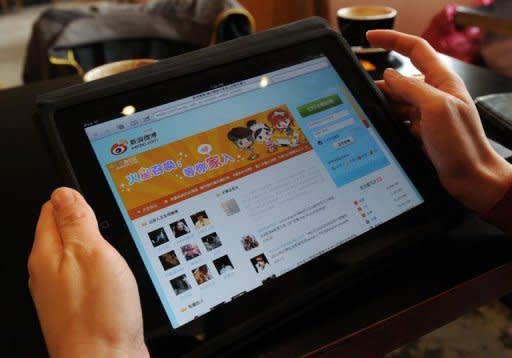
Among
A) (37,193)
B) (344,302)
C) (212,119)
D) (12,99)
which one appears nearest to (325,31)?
(212,119)

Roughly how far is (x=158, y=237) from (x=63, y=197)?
82mm

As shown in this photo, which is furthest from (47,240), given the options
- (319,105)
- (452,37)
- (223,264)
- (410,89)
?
(452,37)

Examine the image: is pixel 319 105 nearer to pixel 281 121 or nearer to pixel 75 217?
pixel 281 121

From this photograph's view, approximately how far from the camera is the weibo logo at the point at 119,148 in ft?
1.30

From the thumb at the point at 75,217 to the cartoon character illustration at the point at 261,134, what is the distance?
17 centimetres

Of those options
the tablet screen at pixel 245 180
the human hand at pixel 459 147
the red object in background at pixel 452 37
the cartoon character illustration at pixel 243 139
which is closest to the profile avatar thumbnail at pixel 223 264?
the tablet screen at pixel 245 180

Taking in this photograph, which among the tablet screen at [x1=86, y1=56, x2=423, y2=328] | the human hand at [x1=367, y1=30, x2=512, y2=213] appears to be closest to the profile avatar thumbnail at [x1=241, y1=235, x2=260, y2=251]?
the tablet screen at [x1=86, y1=56, x2=423, y2=328]

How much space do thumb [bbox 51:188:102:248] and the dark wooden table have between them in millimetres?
53

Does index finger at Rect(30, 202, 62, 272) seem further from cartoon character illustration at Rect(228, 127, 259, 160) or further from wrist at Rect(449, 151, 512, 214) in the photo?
wrist at Rect(449, 151, 512, 214)

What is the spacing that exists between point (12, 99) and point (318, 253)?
2.32 ft

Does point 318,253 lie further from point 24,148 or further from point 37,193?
point 24,148

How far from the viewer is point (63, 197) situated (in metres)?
0.36

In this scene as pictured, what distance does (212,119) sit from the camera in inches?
17.3

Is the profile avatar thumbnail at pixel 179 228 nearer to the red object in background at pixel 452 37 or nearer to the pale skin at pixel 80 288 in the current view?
the pale skin at pixel 80 288
